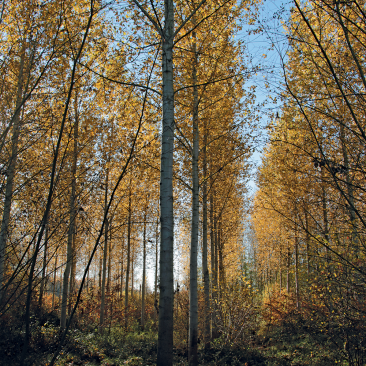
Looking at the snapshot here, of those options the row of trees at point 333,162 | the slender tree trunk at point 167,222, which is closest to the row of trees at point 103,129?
the slender tree trunk at point 167,222

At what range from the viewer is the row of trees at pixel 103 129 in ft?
5.94

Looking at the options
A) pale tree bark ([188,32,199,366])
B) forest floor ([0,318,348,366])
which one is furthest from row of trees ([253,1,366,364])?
pale tree bark ([188,32,199,366])

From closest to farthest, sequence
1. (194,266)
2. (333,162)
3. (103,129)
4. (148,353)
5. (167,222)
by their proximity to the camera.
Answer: (333,162)
(167,222)
(103,129)
(194,266)
(148,353)

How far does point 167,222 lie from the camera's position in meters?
2.84

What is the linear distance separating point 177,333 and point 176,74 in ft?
28.4

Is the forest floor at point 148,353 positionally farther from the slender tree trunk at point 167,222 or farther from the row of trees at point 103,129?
the slender tree trunk at point 167,222

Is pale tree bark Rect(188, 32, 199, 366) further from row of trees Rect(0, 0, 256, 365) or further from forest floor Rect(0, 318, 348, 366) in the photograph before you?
forest floor Rect(0, 318, 348, 366)

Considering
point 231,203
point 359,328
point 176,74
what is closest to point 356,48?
point 176,74

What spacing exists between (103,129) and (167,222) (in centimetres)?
241

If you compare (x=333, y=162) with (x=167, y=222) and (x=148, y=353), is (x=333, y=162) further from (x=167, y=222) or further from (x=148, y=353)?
(x=148, y=353)

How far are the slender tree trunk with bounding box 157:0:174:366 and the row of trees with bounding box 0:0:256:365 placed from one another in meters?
0.01

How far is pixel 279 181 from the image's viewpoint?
33.8 feet

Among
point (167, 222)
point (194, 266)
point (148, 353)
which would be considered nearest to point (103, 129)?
point (167, 222)

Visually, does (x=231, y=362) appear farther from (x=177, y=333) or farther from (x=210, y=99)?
(x=210, y=99)
